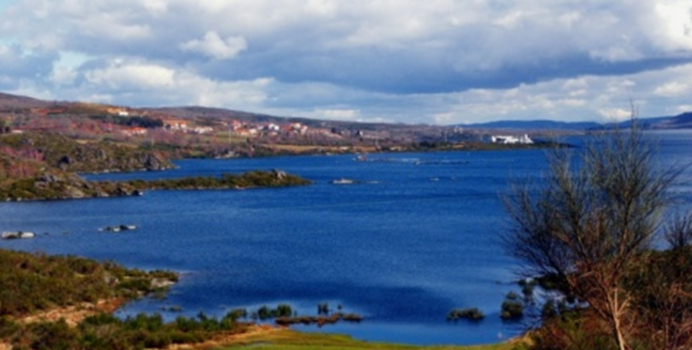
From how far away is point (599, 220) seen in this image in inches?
599

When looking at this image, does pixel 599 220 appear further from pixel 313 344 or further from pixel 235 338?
pixel 235 338

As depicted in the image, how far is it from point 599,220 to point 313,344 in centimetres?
1823

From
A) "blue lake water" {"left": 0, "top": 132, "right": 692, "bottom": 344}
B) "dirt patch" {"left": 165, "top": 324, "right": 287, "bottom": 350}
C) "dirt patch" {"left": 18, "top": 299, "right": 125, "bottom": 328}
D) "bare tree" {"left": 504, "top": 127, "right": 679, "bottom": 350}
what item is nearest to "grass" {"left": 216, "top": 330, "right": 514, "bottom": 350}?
"dirt patch" {"left": 165, "top": 324, "right": 287, "bottom": 350}

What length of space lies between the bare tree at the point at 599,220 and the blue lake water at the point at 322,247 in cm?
616

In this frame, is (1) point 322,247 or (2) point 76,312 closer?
(2) point 76,312

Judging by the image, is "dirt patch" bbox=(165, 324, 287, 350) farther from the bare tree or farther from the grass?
the bare tree

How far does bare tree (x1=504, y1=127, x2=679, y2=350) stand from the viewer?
15.2m

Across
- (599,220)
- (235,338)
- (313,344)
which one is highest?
(599,220)

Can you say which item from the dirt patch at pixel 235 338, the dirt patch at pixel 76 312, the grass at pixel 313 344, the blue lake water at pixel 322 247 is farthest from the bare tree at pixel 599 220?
the dirt patch at pixel 76 312

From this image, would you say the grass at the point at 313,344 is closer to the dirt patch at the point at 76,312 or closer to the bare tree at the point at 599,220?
the dirt patch at the point at 76,312

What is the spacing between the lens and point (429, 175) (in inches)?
6250

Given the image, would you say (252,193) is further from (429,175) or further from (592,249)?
(592,249)

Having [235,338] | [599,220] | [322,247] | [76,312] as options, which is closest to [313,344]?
[235,338]

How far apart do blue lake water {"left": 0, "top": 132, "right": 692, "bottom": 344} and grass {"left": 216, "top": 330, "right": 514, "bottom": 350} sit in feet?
6.60
